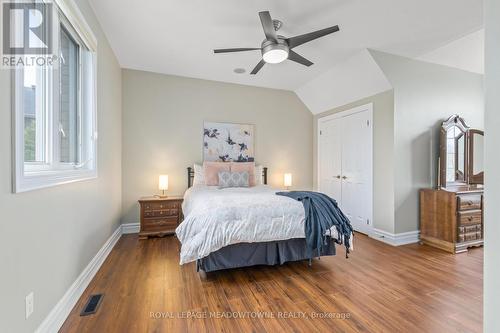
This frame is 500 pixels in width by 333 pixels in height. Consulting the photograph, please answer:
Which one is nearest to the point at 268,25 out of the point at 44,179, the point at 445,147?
the point at 44,179

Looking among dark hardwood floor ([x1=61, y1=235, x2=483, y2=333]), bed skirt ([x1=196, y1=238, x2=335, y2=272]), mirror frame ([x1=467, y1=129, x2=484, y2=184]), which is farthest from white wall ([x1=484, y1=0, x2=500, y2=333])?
mirror frame ([x1=467, y1=129, x2=484, y2=184])

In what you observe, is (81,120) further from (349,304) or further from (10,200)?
(349,304)

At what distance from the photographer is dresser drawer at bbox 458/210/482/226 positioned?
3.22m

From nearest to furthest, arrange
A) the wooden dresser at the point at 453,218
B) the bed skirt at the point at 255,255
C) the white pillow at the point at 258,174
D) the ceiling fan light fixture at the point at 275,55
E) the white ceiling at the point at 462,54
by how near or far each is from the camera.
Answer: the bed skirt at the point at 255,255 → the ceiling fan light fixture at the point at 275,55 → the wooden dresser at the point at 453,218 → the white ceiling at the point at 462,54 → the white pillow at the point at 258,174

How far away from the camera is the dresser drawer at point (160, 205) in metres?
3.76

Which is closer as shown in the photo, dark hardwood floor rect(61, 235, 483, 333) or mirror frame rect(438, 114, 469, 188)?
dark hardwood floor rect(61, 235, 483, 333)

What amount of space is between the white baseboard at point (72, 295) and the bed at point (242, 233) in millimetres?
891

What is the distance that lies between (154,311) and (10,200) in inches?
51.4

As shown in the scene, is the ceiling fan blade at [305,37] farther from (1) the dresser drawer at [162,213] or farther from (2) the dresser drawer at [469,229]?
(2) the dresser drawer at [469,229]

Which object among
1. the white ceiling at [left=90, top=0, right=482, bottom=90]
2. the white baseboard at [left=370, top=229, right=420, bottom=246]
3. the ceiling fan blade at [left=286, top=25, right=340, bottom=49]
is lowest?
the white baseboard at [left=370, top=229, right=420, bottom=246]

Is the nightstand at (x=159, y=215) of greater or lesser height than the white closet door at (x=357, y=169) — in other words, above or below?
below

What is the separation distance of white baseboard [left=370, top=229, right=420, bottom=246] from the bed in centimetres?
145

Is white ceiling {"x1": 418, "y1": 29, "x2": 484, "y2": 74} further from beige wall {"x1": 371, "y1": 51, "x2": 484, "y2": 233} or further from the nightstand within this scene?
the nightstand

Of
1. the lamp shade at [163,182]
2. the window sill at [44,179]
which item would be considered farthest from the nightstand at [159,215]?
the window sill at [44,179]
